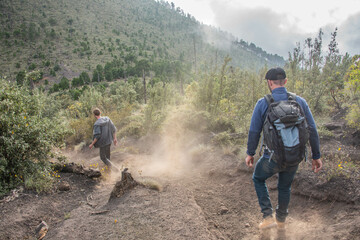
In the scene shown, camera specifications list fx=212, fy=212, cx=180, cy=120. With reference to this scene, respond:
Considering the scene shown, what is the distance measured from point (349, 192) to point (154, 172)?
4415 millimetres

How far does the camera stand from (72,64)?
6031 cm

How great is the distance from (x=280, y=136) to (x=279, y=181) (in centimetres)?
70

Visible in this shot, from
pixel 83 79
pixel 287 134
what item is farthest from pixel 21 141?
pixel 83 79

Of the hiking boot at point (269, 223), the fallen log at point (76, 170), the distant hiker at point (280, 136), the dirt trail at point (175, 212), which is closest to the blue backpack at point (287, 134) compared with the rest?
the distant hiker at point (280, 136)

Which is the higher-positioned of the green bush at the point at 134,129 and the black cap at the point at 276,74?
the black cap at the point at 276,74

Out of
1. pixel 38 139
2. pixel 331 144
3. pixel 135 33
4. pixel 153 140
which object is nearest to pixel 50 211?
pixel 38 139

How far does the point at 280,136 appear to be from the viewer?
2.23 metres

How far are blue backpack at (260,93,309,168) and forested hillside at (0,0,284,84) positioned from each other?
42.3 m

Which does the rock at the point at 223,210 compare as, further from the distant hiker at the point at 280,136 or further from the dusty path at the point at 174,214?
the distant hiker at the point at 280,136

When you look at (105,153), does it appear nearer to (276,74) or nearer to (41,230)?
(41,230)

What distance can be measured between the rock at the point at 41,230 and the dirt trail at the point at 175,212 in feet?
0.21

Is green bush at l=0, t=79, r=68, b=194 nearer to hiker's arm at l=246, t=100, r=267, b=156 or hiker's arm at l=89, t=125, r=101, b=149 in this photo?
hiker's arm at l=89, t=125, r=101, b=149

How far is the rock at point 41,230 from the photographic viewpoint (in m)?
2.96

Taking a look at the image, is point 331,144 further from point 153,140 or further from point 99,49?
point 99,49
